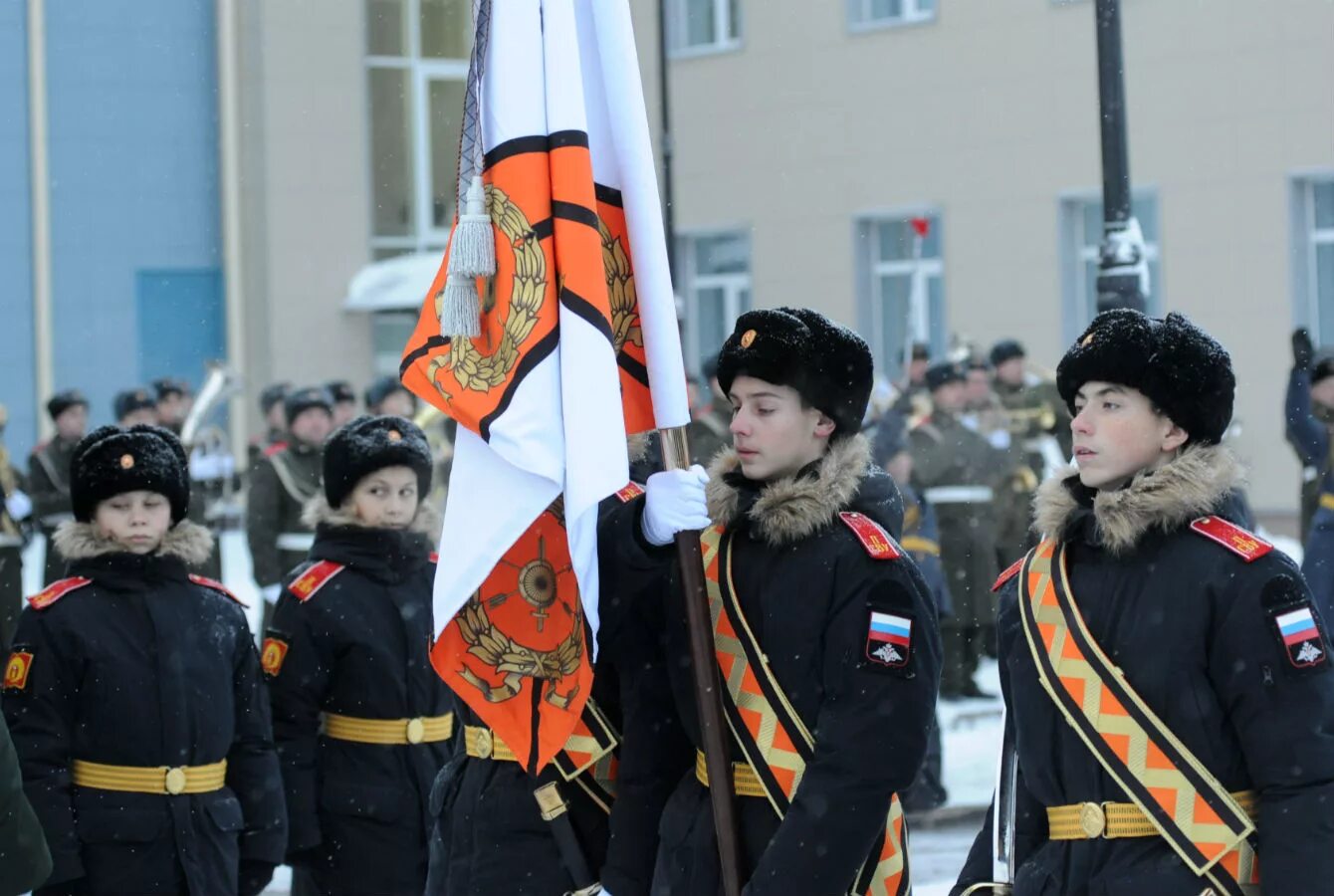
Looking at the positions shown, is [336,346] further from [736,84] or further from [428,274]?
[736,84]

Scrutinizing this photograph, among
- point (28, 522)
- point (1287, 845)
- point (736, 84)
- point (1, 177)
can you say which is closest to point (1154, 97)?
point (736, 84)

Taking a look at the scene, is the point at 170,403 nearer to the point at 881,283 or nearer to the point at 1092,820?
the point at 881,283

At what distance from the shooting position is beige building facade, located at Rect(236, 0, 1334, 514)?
18.6m

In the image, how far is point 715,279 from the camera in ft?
78.2

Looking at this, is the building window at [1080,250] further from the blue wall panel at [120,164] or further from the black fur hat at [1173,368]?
the black fur hat at [1173,368]

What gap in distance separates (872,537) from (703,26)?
20104mm

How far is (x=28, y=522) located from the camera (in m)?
12.6

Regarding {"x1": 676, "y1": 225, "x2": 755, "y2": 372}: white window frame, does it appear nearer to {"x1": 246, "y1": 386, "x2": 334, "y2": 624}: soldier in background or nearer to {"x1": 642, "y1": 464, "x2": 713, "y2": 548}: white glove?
{"x1": 246, "y1": 386, "x2": 334, "y2": 624}: soldier in background

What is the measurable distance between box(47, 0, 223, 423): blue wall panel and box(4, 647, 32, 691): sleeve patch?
19.4 metres

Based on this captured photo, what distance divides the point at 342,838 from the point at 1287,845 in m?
3.08

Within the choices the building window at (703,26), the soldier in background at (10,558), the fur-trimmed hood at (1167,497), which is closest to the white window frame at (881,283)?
the building window at (703,26)

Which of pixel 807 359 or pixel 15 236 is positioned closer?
pixel 807 359

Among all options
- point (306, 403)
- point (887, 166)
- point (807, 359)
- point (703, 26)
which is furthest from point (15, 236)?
point (807, 359)

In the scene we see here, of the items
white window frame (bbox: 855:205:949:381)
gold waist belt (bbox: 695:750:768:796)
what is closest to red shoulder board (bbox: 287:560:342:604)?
gold waist belt (bbox: 695:750:768:796)
